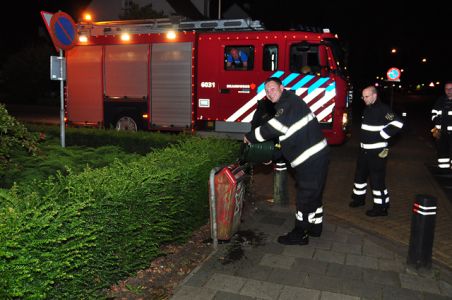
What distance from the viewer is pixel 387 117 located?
5.99 metres

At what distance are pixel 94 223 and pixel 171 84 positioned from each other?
320 inches

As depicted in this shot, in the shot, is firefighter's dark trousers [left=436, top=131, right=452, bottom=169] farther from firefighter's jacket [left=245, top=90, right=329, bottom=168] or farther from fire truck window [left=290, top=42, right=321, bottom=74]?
firefighter's jacket [left=245, top=90, right=329, bottom=168]

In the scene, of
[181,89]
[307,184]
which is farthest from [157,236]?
[181,89]

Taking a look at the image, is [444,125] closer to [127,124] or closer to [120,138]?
[120,138]

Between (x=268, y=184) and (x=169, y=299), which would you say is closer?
(x=169, y=299)

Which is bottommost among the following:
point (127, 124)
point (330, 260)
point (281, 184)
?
point (330, 260)

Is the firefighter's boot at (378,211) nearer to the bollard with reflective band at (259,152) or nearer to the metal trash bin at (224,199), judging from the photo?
the bollard with reflective band at (259,152)

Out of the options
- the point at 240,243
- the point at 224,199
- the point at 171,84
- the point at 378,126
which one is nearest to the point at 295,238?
the point at 240,243

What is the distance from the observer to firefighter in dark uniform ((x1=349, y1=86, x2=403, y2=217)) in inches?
237

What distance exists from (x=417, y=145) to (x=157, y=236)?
39.1ft

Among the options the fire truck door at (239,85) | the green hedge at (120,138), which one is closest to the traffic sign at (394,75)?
the fire truck door at (239,85)

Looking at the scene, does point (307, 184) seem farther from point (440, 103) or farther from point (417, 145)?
point (417, 145)

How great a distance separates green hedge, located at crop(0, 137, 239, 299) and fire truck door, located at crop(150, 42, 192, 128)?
19.3ft

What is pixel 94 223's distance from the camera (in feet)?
10.8
